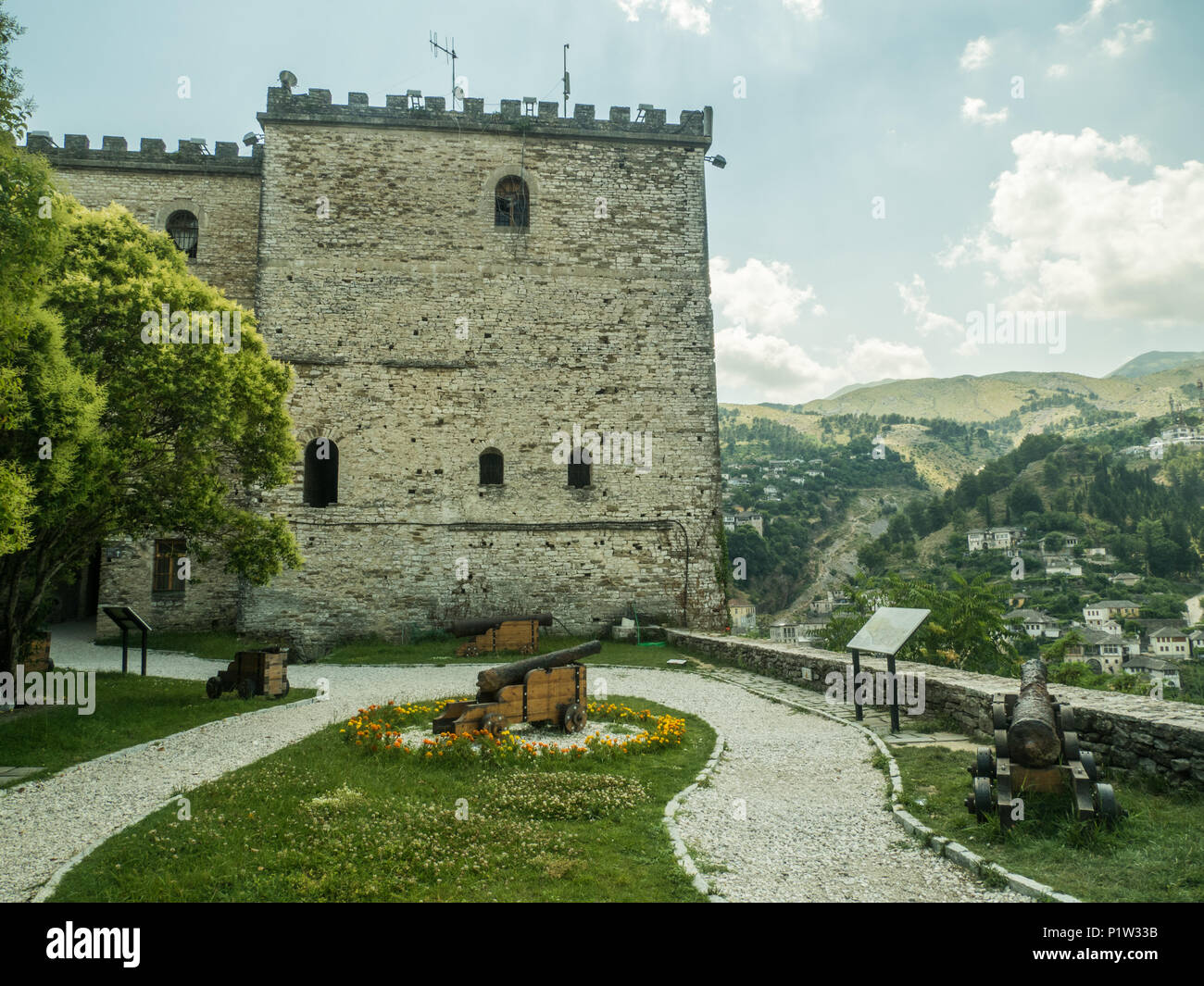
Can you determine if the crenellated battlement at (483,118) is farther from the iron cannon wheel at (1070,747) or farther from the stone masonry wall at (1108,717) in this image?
the iron cannon wheel at (1070,747)

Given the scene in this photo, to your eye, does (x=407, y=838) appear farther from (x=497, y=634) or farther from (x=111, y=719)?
(x=497, y=634)

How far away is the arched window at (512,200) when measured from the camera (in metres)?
19.6

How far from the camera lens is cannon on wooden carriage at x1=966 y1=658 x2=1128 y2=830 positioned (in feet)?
16.9

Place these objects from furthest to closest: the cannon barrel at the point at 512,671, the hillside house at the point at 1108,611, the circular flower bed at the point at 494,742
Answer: the hillside house at the point at 1108,611 < the cannon barrel at the point at 512,671 < the circular flower bed at the point at 494,742

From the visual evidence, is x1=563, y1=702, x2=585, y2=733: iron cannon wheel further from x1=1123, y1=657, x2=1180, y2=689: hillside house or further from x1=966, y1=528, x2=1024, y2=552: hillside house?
x1=966, y1=528, x2=1024, y2=552: hillside house

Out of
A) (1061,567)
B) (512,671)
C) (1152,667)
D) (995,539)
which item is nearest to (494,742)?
(512,671)

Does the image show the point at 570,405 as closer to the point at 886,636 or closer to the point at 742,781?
the point at 886,636

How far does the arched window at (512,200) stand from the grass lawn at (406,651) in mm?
11116

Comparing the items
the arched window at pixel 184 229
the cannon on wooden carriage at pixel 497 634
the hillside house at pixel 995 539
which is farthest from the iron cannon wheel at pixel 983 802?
the hillside house at pixel 995 539

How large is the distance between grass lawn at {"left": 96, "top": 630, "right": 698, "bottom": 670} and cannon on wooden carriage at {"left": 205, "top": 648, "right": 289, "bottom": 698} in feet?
12.9

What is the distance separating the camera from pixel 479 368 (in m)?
19.0

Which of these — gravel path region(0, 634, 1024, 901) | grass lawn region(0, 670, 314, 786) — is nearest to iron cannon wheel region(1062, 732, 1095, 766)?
gravel path region(0, 634, 1024, 901)
